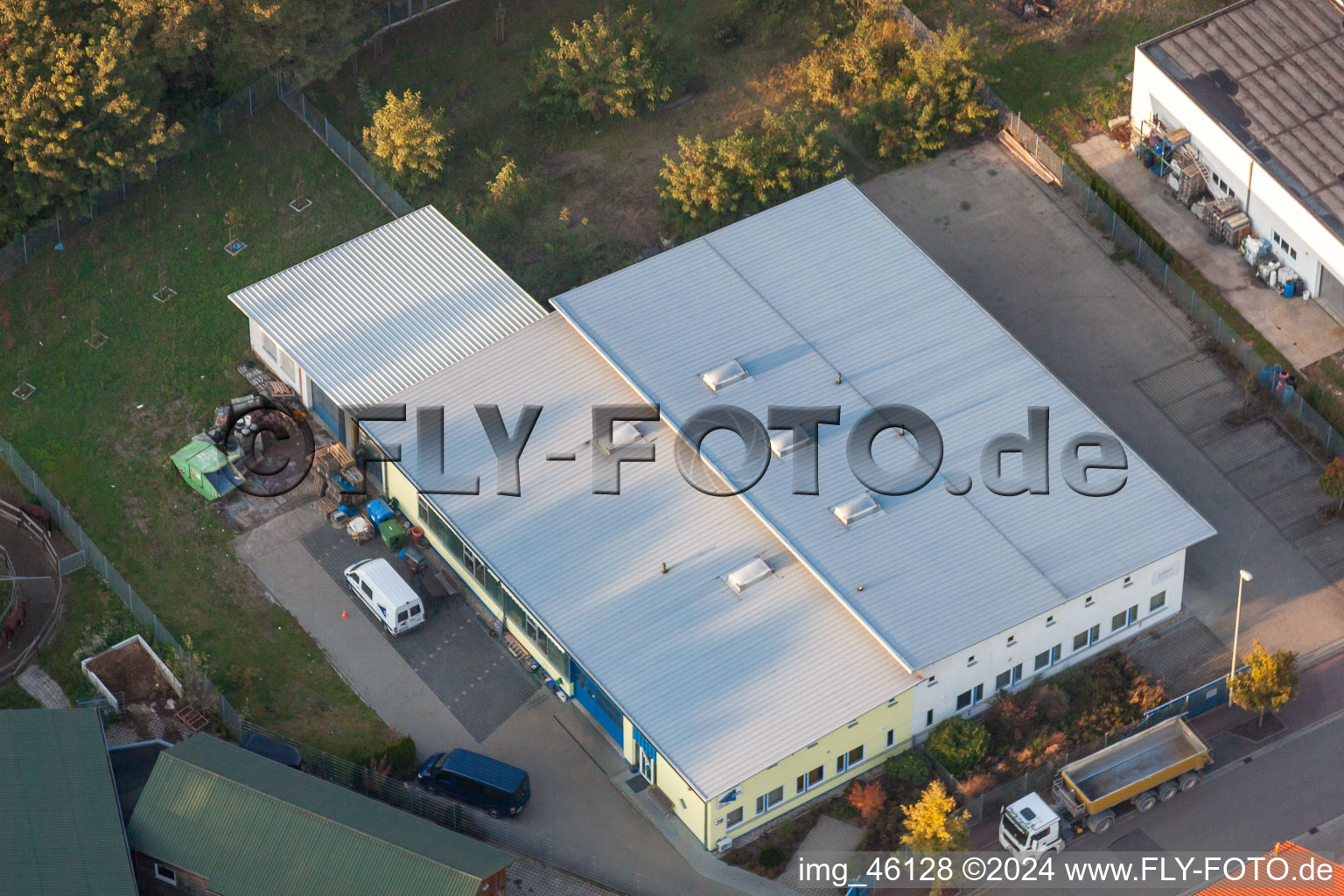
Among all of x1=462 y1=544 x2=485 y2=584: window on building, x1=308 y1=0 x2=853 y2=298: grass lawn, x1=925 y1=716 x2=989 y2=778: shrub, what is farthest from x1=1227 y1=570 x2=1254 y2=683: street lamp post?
x1=308 y1=0 x2=853 y2=298: grass lawn

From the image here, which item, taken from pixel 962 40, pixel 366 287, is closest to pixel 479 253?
pixel 366 287

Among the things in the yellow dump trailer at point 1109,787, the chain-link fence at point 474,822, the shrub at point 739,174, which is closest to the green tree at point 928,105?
the shrub at point 739,174

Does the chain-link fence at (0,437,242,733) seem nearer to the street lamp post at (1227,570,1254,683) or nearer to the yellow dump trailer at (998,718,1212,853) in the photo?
the yellow dump trailer at (998,718,1212,853)

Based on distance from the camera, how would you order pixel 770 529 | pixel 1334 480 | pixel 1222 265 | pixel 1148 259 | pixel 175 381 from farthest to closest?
pixel 1148 259, pixel 1222 265, pixel 175 381, pixel 1334 480, pixel 770 529

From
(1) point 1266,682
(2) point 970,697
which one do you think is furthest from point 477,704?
(1) point 1266,682

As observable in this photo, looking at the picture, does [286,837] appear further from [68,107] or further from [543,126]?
[543,126]

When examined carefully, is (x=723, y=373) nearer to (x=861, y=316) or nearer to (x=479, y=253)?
(x=861, y=316)
